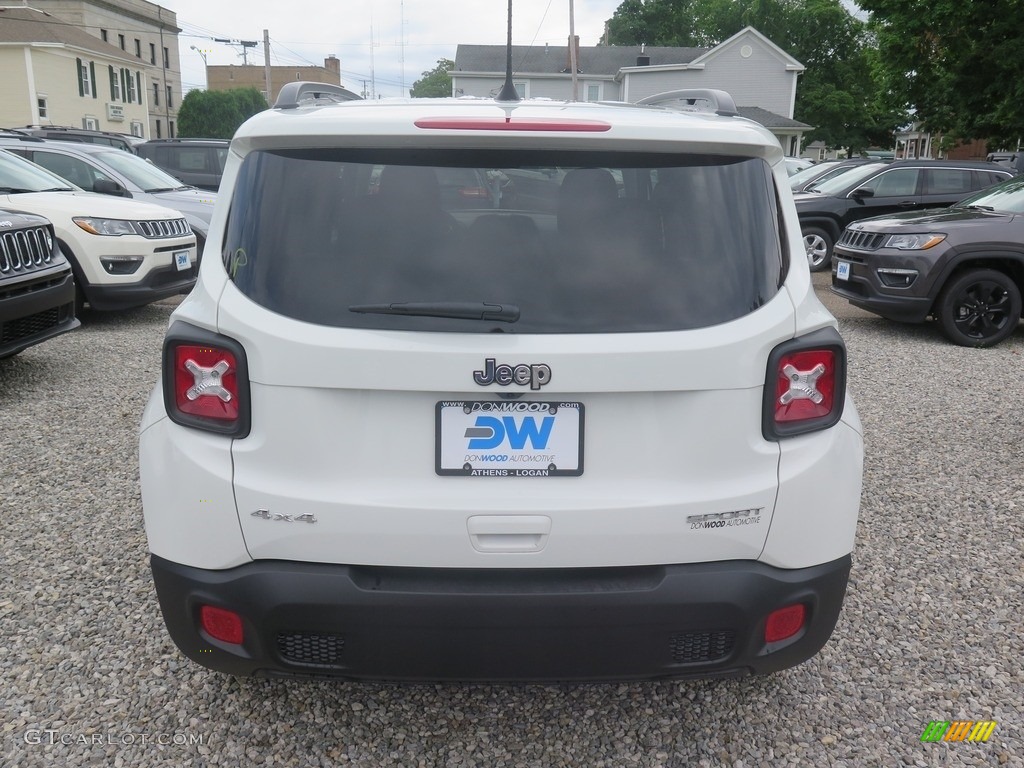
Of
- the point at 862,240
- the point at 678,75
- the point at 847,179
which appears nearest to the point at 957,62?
the point at 847,179

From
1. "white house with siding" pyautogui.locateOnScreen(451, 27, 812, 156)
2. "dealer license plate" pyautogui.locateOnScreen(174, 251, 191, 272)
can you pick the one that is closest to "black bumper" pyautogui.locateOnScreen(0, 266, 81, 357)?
"dealer license plate" pyautogui.locateOnScreen(174, 251, 191, 272)

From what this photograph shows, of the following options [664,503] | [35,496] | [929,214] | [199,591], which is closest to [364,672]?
[199,591]

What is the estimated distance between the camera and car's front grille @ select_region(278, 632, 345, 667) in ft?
7.40

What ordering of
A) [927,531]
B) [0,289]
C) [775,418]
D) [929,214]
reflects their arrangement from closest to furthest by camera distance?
[775,418], [927,531], [0,289], [929,214]

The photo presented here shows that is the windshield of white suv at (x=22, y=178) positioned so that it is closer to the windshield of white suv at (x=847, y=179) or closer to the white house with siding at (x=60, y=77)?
the windshield of white suv at (x=847, y=179)

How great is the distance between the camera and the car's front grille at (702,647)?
2270 millimetres

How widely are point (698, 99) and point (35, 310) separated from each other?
16.5 ft

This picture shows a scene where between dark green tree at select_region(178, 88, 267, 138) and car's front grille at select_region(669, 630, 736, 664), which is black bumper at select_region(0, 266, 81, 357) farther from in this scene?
dark green tree at select_region(178, 88, 267, 138)

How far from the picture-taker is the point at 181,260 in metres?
9.36

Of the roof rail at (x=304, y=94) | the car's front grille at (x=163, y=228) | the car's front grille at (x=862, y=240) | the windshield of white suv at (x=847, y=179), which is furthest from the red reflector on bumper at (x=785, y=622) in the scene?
the windshield of white suv at (x=847, y=179)

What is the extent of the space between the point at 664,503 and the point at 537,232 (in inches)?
28.7

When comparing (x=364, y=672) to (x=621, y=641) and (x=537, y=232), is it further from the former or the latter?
(x=537, y=232)

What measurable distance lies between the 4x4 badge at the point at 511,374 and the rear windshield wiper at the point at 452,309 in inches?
4.2

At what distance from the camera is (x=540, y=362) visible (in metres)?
2.09
